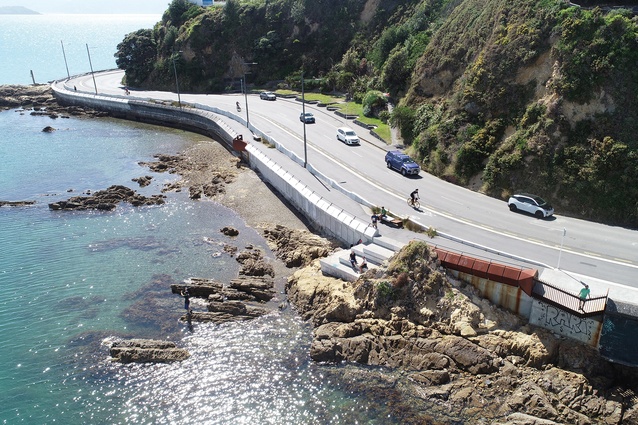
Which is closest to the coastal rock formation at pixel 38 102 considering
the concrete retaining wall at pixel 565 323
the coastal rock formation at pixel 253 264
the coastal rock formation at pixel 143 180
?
the coastal rock formation at pixel 143 180

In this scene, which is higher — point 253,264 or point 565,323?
point 565,323

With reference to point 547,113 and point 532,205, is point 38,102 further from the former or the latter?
point 532,205

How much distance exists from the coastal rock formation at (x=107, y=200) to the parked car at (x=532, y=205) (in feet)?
112

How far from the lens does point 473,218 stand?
115 ft

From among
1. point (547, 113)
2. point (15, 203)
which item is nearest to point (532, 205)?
point (547, 113)

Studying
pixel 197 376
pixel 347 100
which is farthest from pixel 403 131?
pixel 197 376

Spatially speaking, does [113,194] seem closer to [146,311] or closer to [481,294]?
[146,311]

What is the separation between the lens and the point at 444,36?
55062 millimetres

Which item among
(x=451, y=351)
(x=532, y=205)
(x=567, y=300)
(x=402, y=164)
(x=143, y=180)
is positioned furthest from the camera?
(x=143, y=180)

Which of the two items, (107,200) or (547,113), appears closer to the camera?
(547,113)

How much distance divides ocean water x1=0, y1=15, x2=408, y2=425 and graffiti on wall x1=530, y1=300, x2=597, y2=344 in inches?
398

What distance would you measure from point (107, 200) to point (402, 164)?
30901 millimetres

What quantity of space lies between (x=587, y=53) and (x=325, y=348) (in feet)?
104

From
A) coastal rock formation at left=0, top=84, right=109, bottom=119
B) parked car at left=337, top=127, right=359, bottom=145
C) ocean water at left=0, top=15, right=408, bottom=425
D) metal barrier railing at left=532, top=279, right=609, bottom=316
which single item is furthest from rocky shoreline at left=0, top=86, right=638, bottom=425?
coastal rock formation at left=0, top=84, right=109, bottom=119
